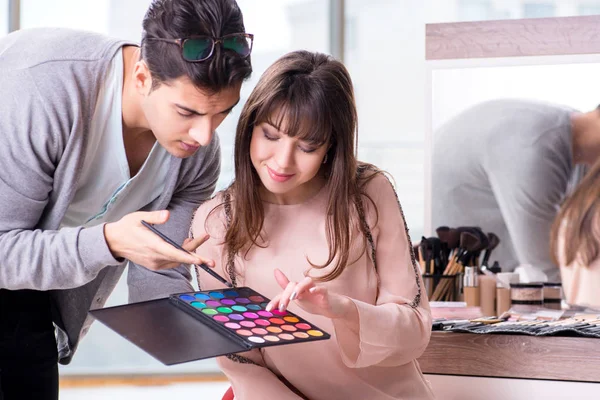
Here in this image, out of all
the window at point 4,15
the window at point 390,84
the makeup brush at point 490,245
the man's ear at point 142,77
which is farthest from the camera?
the window at point 390,84

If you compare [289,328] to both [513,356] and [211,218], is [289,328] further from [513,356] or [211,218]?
[513,356]

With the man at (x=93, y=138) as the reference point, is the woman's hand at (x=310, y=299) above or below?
below

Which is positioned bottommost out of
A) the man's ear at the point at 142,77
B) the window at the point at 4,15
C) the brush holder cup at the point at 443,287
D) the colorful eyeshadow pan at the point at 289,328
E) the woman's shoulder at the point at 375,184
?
the brush holder cup at the point at 443,287

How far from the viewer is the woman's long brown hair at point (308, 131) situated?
1.26 meters

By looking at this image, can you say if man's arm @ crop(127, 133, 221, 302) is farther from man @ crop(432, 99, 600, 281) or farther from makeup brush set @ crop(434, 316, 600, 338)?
man @ crop(432, 99, 600, 281)

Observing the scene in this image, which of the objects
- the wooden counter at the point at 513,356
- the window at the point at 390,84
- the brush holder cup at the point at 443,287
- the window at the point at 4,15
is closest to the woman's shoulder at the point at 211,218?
the wooden counter at the point at 513,356

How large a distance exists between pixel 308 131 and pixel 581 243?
0.96m

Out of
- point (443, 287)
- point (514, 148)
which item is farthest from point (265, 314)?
point (514, 148)

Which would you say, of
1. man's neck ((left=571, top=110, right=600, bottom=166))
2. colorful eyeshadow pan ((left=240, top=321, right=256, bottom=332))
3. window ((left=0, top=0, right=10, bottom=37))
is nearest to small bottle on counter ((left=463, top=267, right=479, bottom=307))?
man's neck ((left=571, top=110, right=600, bottom=166))

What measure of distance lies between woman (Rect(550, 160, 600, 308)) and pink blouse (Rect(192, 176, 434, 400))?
2.24 feet

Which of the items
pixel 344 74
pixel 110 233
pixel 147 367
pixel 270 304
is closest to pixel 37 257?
pixel 110 233

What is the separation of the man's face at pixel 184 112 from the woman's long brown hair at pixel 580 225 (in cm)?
107

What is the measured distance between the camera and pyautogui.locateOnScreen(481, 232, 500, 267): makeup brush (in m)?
1.96

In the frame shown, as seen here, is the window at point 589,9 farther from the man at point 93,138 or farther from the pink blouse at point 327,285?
the man at point 93,138
